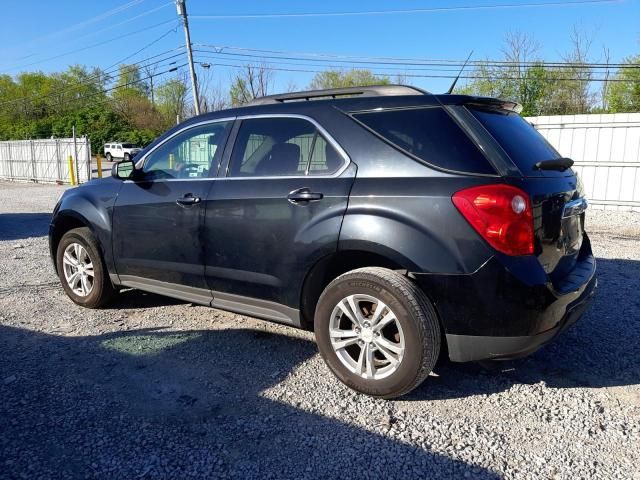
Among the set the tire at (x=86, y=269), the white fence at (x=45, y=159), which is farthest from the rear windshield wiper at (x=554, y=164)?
the white fence at (x=45, y=159)

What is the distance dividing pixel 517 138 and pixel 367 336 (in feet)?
5.02

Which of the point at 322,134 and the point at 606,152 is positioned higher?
the point at 606,152

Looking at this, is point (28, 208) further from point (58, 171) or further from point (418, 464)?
point (418, 464)

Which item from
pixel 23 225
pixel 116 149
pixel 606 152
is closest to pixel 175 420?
pixel 23 225

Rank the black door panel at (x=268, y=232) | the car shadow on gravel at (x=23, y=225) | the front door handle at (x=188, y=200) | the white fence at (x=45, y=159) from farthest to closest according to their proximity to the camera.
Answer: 1. the white fence at (x=45, y=159)
2. the car shadow on gravel at (x=23, y=225)
3. the front door handle at (x=188, y=200)
4. the black door panel at (x=268, y=232)

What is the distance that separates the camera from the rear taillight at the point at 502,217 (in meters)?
2.69

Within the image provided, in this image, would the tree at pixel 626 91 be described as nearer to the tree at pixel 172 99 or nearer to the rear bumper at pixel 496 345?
the rear bumper at pixel 496 345

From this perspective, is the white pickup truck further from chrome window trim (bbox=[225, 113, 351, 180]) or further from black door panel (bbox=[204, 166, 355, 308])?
black door panel (bbox=[204, 166, 355, 308])

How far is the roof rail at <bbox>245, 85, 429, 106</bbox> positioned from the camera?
3.24m

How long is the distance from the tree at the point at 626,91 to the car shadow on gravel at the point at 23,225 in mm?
30037

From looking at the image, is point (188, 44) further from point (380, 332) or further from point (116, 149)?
point (380, 332)

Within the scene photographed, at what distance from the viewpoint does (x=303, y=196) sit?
326cm

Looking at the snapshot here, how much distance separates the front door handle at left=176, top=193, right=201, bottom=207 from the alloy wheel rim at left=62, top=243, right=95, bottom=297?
1380 millimetres

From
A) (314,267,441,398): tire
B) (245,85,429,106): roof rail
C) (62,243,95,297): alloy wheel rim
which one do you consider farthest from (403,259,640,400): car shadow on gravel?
(62,243,95,297): alloy wheel rim
